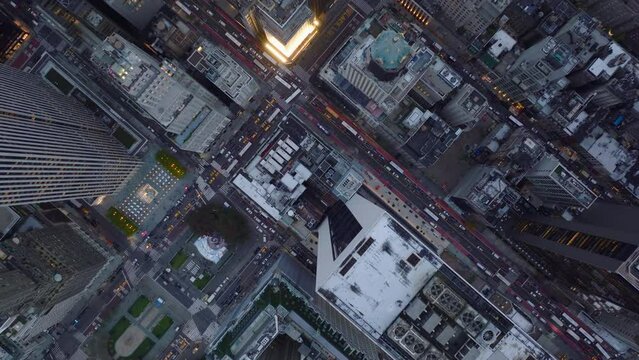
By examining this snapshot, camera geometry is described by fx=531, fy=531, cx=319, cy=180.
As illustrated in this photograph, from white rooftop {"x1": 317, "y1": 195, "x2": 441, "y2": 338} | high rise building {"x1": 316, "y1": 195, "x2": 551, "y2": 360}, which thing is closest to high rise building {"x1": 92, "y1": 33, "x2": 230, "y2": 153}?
high rise building {"x1": 316, "y1": 195, "x2": 551, "y2": 360}

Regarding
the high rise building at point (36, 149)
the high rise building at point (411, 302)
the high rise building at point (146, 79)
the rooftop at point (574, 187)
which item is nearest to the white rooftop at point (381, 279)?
the high rise building at point (411, 302)

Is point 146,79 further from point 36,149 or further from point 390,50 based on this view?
point 390,50

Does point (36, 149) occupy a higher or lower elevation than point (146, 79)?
lower

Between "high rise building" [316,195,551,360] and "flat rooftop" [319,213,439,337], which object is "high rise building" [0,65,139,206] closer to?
"high rise building" [316,195,551,360]

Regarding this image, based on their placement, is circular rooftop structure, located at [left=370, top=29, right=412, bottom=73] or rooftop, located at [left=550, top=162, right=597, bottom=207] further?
rooftop, located at [left=550, top=162, right=597, bottom=207]

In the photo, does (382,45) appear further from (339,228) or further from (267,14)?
(339,228)

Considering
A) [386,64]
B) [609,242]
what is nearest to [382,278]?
[386,64]
